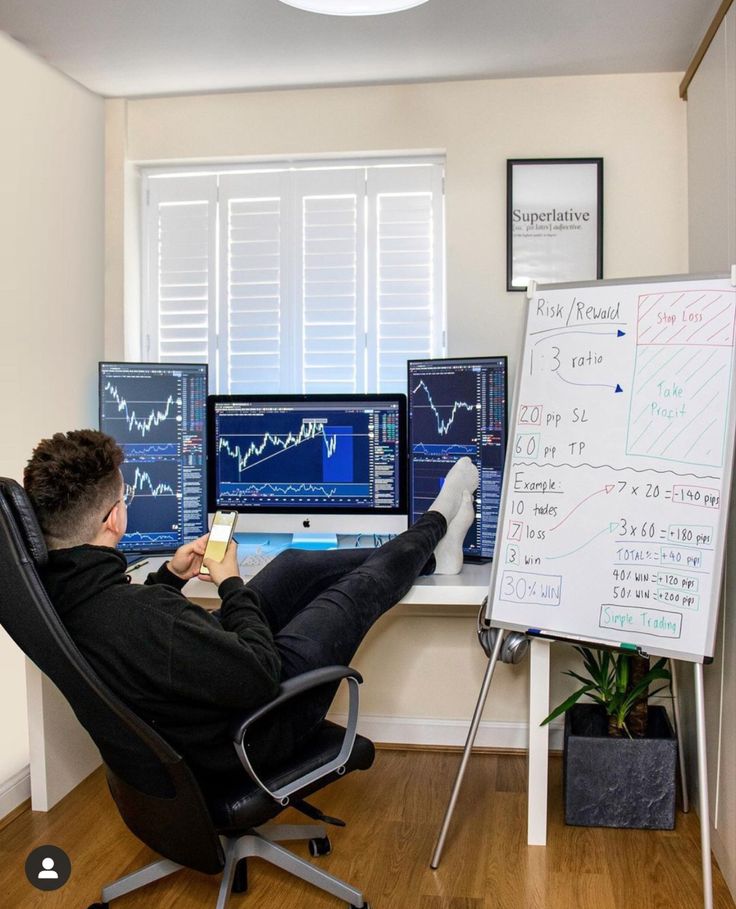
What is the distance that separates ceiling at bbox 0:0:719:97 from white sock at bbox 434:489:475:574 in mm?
1496

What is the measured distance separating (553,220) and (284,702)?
2.00 m

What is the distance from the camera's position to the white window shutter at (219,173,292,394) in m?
3.29

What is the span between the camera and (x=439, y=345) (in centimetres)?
322

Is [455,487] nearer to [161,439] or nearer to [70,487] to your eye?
[161,439]

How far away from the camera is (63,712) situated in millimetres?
2686

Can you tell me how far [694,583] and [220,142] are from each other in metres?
2.30

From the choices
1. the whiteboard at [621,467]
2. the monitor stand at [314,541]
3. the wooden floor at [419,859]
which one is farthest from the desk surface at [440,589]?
the wooden floor at [419,859]

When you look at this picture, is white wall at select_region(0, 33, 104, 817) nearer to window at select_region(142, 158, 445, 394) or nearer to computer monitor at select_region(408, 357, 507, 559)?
window at select_region(142, 158, 445, 394)

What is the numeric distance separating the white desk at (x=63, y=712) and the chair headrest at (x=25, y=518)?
2.99 ft

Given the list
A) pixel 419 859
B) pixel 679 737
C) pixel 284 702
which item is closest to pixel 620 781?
pixel 679 737

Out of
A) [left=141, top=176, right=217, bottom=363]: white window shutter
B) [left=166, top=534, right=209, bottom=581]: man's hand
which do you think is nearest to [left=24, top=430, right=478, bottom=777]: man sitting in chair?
[left=166, top=534, right=209, bottom=581]: man's hand

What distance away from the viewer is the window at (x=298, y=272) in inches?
127

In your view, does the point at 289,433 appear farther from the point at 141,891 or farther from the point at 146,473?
the point at 141,891

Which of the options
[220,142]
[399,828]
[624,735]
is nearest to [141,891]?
[399,828]
